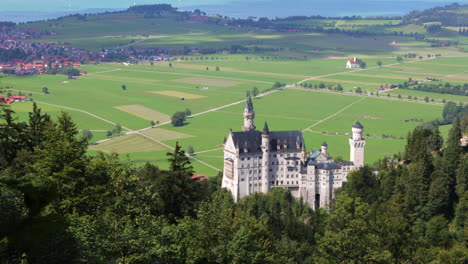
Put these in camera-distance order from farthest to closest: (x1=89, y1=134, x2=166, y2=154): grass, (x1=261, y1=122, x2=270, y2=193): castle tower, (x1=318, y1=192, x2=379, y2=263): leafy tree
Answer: (x1=89, y1=134, x2=166, y2=154): grass < (x1=261, y1=122, x2=270, y2=193): castle tower < (x1=318, y1=192, x2=379, y2=263): leafy tree

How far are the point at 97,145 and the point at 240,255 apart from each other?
114431mm

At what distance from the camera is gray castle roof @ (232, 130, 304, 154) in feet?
342

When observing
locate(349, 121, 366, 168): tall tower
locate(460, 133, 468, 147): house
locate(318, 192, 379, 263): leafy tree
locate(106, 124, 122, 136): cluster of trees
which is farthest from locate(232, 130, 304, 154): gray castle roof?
locate(106, 124, 122, 136): cluster of trees

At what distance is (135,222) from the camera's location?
3619 centimetres

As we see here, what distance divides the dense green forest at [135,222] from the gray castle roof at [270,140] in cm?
2373

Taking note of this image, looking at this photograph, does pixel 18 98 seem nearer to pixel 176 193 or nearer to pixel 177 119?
pixel 177 119

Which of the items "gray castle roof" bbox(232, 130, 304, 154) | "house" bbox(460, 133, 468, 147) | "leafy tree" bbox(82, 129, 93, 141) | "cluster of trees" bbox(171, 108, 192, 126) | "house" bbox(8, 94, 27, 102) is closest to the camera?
"house" bbox(460, 133, 468, 147)

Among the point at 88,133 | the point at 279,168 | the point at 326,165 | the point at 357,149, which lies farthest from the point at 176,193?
the point at 88,133

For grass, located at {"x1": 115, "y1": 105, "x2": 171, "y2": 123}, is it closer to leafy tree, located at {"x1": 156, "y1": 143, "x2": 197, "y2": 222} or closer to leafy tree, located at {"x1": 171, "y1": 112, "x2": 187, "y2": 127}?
leafy tree, located at {"x1": 171, "y1": 112, "x2": 187, "y2": 127}

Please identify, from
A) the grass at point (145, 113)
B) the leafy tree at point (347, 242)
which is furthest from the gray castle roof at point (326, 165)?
the grass at point (145, 113)

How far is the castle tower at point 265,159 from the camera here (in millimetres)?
104000

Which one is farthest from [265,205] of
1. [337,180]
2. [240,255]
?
[240,255]

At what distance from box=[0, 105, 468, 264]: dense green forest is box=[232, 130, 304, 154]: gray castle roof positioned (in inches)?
934

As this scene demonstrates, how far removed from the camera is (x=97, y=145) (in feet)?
482
